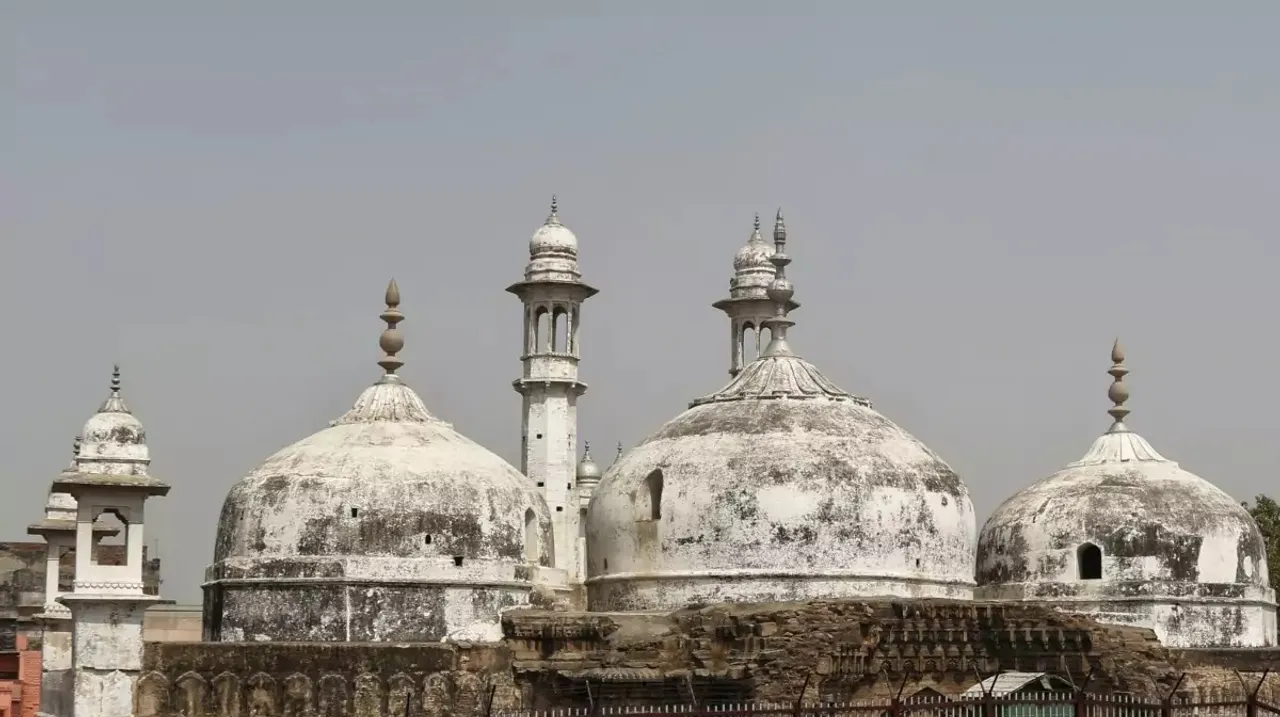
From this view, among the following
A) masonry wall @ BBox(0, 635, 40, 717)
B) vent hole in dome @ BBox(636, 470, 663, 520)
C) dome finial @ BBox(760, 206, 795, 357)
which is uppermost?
dome finial @ BBox(760, 206, 795, 357)

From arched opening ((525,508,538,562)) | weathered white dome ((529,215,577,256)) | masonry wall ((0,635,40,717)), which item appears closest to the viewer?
masonry wall ((0,635,40,717))

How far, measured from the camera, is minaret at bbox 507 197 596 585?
38.7 m

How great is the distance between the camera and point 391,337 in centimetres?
3478

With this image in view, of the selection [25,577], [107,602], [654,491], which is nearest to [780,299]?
[654,491]

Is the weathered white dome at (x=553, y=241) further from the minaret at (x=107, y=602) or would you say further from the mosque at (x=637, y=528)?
the minaret at (x=107, y=602)

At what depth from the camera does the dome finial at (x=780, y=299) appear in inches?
1355

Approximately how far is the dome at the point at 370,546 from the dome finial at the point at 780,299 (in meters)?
4.89

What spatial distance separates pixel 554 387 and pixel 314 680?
11.1 meters

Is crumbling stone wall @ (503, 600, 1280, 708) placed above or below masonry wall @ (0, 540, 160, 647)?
below

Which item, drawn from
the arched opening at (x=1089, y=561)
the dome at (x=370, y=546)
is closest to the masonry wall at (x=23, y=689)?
the dome at (x=370, y=546)

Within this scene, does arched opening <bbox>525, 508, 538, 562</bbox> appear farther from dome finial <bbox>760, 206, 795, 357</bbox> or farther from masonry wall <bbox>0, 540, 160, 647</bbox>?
masonry wall <bbox>0, 540, 160, 647</bbox>

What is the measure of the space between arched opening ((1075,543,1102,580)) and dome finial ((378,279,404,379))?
36.8 ft

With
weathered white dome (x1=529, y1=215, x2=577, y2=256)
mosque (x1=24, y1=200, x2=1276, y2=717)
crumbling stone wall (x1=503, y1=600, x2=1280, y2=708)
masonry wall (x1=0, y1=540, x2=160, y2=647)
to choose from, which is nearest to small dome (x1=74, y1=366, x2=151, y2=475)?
mosque (x1=24, y1=200, x2=1276, y2=717)

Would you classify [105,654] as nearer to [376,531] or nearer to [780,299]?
[376,531]
